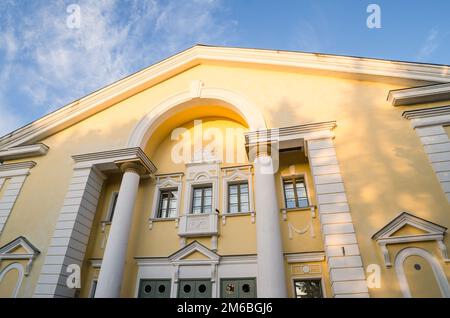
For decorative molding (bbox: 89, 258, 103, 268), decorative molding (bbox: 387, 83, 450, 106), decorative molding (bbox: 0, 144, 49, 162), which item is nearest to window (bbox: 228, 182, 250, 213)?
decorative molding (bbox: 89, 258, 103, 268)

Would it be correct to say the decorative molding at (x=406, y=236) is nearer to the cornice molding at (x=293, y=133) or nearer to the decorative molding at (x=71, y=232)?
the cornice molding at (x=293, y=133)

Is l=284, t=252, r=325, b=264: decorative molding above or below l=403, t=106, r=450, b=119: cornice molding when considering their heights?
below

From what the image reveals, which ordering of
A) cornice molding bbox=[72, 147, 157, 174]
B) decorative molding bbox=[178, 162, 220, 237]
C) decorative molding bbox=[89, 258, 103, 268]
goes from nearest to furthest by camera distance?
1. decorative molding bbox=[178, 162, 220, 237]
2. decorative molding bbox=[89, 258, 103, 268]
3. cornice molding bbox=[72, 147, 157, 174]

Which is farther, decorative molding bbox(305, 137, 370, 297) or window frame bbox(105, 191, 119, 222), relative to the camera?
window frame bbox(105, 191, 119, 222)

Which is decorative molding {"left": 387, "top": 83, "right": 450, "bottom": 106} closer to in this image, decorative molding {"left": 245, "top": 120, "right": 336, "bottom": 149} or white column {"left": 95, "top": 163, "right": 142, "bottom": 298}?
decorative molding {"left": 245, "top": 120, "right": 336, "bottom": 149}

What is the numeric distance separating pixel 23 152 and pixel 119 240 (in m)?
7.24

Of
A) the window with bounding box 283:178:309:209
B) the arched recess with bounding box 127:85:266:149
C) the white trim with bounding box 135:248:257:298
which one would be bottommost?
the white trim with bounding box 135:248:257:298

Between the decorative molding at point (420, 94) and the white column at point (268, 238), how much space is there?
4.76 m

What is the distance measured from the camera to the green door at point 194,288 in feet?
30.0

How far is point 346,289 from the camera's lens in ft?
21.5

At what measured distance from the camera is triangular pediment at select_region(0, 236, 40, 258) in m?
9.49

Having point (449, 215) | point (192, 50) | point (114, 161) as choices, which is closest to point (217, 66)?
point (192, 50)

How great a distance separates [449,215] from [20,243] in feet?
45.2
